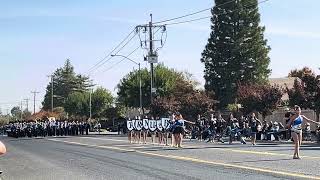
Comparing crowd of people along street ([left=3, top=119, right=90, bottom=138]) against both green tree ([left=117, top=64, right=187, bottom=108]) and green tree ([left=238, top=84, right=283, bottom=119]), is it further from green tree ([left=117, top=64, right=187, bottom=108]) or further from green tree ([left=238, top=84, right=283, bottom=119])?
green tree ([left=238, top=84, right=283, bottom=119])

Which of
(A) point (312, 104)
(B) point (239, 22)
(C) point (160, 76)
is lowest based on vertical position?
(A) point (312, 104)

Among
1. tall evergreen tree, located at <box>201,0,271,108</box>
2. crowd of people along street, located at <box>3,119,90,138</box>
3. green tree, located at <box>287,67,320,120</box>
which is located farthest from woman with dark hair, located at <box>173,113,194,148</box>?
tall evergreen tree, located at <box>201,0,271,108</box>

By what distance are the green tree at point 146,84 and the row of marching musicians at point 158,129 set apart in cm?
4312

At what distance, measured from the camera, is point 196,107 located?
189 feet

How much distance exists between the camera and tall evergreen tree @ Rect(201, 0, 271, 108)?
7569cm

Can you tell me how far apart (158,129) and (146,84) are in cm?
5105

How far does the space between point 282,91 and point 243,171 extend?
114 feet

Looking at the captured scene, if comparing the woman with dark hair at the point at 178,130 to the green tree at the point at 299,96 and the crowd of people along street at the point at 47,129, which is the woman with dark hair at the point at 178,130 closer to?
the green tree at the point at 299,96

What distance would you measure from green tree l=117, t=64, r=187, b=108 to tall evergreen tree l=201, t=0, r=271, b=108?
7.30 m

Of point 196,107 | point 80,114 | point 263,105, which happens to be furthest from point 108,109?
point 263,105

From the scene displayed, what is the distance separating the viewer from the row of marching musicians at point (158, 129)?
1096 inches

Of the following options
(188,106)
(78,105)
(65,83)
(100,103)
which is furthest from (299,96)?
(65,83)

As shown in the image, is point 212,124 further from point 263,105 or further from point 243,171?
point 243,171

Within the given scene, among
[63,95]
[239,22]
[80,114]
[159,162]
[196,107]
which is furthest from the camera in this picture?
[63,95]
